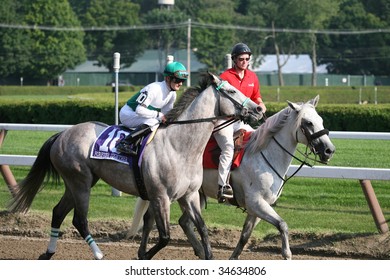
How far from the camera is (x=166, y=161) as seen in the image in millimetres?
7484

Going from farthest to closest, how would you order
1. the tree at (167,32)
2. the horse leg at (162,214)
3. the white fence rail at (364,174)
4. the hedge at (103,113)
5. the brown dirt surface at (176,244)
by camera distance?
the tree at (167,32) < the hedge at (103,113) < the white fence rail at (364,174) < the brown dirt surface at (176,244) < the horse leg at (162,214)

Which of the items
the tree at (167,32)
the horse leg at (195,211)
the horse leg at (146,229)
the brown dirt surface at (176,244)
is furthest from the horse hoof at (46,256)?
the tree at (167,32)

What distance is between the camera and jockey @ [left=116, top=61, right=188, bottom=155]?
766cm

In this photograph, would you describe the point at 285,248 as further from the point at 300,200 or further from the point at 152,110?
the point at 300,200

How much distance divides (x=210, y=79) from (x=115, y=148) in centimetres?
106

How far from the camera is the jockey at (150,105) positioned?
25.1 ft

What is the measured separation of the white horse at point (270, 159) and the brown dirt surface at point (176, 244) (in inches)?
23.7

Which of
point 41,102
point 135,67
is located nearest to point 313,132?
point 41,102

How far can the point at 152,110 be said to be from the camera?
25.6 ft

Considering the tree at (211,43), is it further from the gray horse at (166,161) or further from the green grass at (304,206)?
the gray horse at (166,161)

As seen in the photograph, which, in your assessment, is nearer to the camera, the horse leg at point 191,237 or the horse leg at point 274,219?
the horse leg at point 274,219

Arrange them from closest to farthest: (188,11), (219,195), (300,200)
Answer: (219,195) < (300,200) < (188,11)

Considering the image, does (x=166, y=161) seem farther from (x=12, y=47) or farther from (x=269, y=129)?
(x=12, y=47)

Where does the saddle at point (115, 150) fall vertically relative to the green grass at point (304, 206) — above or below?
above
